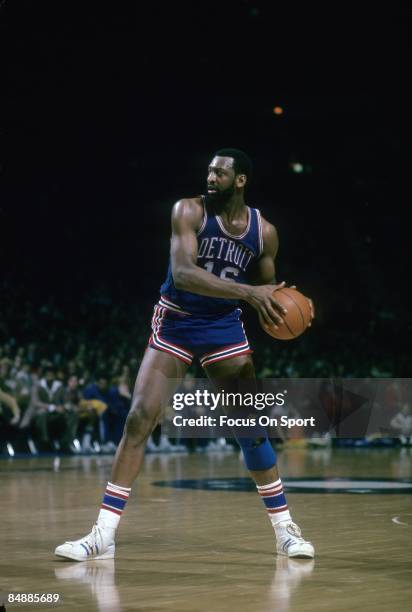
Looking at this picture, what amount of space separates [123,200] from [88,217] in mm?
1273

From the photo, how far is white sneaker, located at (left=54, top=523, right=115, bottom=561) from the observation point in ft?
17.8

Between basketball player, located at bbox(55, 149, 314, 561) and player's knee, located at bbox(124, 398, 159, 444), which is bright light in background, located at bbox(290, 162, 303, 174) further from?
player's knee, located at bbox(124, 398, 159, 444)

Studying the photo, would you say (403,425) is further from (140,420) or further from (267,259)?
(140,420)

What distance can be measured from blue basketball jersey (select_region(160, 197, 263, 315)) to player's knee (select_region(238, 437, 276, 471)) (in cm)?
76

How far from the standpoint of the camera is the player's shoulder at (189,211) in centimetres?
581

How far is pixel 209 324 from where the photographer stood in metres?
5.90

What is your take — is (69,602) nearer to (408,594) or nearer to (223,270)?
(408,594)

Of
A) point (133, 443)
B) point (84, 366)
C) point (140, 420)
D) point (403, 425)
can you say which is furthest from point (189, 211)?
point (403, 425)

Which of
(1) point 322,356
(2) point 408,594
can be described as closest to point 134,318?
(1) point 322,356

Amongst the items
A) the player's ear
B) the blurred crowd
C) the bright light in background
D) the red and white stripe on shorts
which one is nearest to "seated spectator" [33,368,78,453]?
the blurred crowd

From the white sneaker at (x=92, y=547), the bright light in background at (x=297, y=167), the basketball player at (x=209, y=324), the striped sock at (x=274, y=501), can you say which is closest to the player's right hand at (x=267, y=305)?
the basketball player at (x=209, y=324)

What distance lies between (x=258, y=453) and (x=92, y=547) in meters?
1.09

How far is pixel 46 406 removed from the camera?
667 inches

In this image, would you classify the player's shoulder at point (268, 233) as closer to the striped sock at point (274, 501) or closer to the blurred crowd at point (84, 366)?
the striped sock at point (274, 501)
